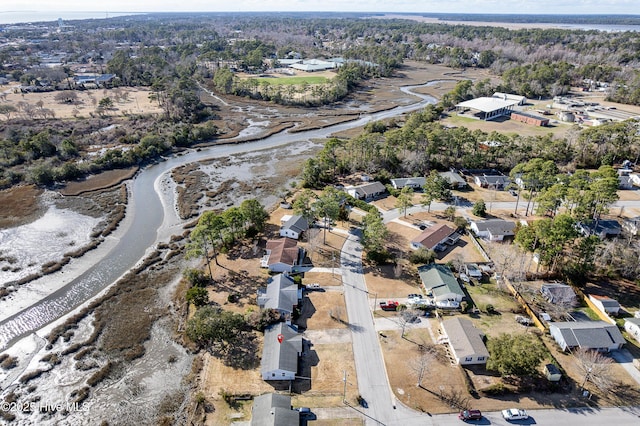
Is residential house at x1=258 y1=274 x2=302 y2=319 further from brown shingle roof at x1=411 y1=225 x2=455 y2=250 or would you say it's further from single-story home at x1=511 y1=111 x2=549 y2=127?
single-story home at x1=511 y1=111 x2=549 y2=127

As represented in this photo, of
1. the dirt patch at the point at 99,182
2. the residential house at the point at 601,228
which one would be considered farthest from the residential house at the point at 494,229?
the dirt patch at the point at 99,182

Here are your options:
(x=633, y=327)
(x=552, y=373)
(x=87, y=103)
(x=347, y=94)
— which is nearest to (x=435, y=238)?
(x=552, y=373)

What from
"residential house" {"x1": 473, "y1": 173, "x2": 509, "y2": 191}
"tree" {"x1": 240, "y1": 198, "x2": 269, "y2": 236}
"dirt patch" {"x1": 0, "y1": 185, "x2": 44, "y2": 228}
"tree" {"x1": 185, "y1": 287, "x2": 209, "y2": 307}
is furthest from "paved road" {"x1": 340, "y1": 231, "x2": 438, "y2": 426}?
"dirt patch" {"x1": 0, "y1": 185, "x2": 44, "y2": 228}

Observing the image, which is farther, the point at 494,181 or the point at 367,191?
the point at 494,181

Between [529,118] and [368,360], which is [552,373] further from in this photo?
[529,118]

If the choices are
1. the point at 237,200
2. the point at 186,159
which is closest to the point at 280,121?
the point at 186,159

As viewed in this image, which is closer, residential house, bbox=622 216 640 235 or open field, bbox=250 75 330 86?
residential house, bbox=622 216 640 235
